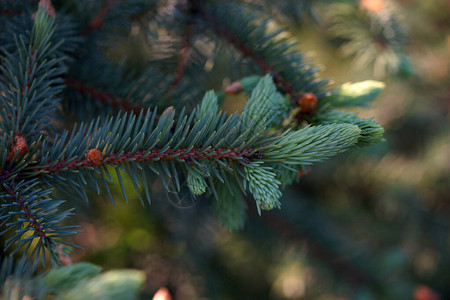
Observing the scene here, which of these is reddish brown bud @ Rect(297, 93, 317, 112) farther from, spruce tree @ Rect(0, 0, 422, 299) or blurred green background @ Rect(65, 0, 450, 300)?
blurred green background @ Rect(65, 0, 450, 300)

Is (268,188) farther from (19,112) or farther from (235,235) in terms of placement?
(235,235)

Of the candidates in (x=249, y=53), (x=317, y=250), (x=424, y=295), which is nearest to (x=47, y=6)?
(x=249, y=53)

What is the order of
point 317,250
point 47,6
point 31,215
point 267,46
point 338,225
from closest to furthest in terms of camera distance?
point 31,215
point 47,6
point 267,46
point 317,250
point 338,225

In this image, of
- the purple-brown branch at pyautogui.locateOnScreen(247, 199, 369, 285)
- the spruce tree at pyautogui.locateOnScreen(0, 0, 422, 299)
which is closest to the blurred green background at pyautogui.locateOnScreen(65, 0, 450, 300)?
the purple-brown branch at pyautogui.locateOnScreen(247, 199, 369, 285)

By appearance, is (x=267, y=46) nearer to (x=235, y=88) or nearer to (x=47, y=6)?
(x=235, y=88)

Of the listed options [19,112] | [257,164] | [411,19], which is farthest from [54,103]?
[411,19]

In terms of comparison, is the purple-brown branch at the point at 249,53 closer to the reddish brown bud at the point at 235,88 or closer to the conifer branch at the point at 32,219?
the reddish brown bud at the point at 235,88
